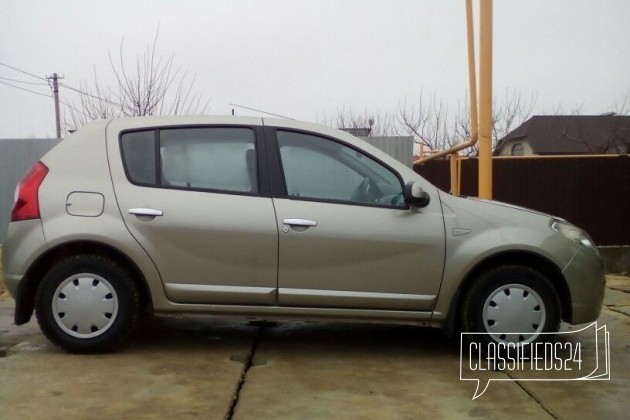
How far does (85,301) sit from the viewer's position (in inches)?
177

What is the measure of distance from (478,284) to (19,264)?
3.15 m

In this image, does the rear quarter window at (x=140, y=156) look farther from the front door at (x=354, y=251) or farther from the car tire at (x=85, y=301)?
the front door at (x=354, y=251)

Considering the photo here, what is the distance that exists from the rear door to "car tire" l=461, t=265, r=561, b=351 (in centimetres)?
142

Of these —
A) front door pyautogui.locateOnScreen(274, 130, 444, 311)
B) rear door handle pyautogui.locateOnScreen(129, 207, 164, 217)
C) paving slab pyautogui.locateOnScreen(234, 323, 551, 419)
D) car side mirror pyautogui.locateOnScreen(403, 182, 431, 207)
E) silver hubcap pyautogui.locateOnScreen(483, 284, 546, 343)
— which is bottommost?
paving slab pyautogui.locateOnScreen(234, 323, 551, 419)

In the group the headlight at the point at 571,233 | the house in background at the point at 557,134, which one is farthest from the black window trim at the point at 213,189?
the house in background at the point at 557,134

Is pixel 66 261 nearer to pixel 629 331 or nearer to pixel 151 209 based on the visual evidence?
pixel 151 209

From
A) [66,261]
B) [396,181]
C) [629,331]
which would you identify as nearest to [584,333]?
[629,331]

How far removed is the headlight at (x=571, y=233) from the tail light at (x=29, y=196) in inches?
142

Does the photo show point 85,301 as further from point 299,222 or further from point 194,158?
point 299,222

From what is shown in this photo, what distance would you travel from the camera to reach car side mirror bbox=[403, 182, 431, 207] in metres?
4.54

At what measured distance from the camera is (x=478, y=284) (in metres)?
4.59

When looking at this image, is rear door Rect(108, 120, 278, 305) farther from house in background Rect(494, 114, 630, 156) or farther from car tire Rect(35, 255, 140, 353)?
house in background Rect(494, 114, 630, 156)

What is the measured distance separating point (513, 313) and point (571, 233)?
734 millimetres

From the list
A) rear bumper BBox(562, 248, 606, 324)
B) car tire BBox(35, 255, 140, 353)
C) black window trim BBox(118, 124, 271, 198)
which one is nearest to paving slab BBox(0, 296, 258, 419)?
car tire BBox(35, 255, 140, 353)
